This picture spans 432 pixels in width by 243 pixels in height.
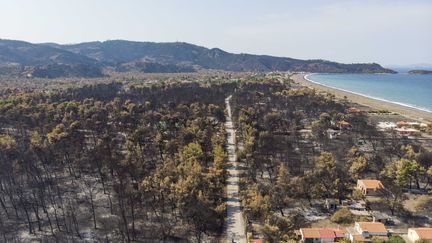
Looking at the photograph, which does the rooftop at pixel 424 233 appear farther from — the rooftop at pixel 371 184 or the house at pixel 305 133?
the house at pixel 305 133

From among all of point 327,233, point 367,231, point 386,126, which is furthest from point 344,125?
point 327,233

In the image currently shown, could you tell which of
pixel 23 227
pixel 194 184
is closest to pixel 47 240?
pixel 23 227

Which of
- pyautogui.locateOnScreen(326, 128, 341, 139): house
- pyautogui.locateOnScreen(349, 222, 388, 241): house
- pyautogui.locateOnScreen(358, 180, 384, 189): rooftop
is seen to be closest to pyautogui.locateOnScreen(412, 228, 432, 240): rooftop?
pyautogui.locateOnScreen(349, 222, 388, 241): house

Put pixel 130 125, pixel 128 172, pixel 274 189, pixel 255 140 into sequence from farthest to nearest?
pixel 130 125 → pixel 255 140 → pixel 128 172 → pixel 274 189

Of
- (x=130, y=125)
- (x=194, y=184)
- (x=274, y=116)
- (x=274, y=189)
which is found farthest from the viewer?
(x=274, y=116)

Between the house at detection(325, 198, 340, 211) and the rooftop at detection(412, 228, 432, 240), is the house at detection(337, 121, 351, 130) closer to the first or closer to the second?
the house at detection(325, 198, 340, 211)

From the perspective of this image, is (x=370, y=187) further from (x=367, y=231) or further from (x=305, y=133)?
(x=305, y=133)

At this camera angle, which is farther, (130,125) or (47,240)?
(130,125)

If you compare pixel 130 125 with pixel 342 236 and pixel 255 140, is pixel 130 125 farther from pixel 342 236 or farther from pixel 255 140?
pixel 342 236
